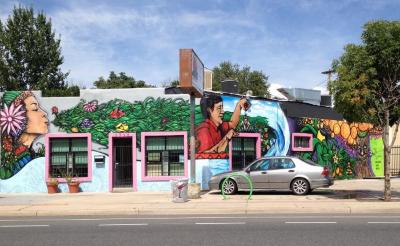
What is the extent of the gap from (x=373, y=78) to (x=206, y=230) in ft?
29.1

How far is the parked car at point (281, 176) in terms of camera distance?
61.1 feet

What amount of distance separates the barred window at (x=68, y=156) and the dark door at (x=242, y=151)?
21.3 ft

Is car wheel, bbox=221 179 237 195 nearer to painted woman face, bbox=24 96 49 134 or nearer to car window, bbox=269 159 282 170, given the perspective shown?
car window, bbox=269 159 282 170

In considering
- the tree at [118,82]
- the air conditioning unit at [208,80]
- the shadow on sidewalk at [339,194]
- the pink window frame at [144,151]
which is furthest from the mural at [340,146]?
the tree at [118,82]

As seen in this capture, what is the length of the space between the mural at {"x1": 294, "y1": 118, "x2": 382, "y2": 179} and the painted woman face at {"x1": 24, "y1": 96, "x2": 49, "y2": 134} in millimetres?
11733

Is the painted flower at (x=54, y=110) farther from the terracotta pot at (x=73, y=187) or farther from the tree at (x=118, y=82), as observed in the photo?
the tree at (x=118, y=82)

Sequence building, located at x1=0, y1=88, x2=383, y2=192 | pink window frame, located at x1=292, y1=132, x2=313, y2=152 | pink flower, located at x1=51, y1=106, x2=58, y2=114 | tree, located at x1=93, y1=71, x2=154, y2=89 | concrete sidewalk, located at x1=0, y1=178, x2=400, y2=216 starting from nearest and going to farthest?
1. concrete sidewalk, located at x1=0, y1=178, x2=400, y2=216
2. building, located at x1=0, y1=88, x2=383, y2=192
3. pink flower, located at x1=51, y1=106, x2=58, y2=114
4. pink window frame, located at x1=292, y1=132, x2=313, y2=152
5. tree, located at x1=93, y1=71, x2=154, y2=89

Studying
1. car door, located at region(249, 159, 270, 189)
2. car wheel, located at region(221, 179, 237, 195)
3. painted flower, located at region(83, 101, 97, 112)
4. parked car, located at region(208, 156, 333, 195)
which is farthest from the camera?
painted flower, located at region(83, 101, 97, 112)

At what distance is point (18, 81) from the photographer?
41469mm

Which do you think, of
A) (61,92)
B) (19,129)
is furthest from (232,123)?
(61,92)

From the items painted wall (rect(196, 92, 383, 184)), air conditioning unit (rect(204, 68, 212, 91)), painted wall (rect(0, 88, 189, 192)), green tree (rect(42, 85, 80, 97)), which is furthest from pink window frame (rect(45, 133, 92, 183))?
green tree (rect(42, 85, 80, 97))

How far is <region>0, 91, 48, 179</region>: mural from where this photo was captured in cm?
2298

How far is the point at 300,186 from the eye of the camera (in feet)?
61.4

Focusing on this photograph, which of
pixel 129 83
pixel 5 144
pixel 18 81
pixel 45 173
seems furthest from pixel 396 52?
pixel 129 83
